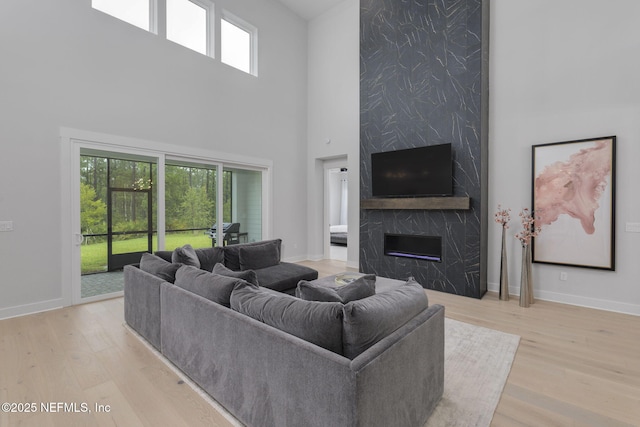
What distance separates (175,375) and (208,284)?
80 cm

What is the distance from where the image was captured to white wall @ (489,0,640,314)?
11.8 feet

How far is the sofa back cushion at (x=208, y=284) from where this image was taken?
6.97 ft

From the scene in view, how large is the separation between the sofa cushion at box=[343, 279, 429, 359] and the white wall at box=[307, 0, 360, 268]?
4.53 metres

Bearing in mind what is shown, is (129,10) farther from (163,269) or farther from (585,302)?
(585,302)

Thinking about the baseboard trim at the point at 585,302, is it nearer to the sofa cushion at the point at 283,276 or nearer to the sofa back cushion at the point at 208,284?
the sofa cushion at the point at 283,276

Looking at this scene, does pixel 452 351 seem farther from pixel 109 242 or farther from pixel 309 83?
pixel 309 83

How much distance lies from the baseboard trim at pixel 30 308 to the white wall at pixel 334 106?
470 cm

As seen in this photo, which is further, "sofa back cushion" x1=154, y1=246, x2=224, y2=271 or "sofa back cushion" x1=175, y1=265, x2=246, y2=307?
"sofa back cushion" x1=154, y1=246, x2=224, y2=271

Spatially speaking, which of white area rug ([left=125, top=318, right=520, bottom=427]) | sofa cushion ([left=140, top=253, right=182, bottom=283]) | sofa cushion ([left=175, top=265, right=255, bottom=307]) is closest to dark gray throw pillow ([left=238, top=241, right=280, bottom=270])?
sofa cushion ([left=140, top=253, right=182, bottom=283])

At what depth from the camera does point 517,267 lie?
4.37 m

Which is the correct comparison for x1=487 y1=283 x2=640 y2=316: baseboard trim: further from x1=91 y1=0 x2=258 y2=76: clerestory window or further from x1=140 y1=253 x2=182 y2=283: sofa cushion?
x1=91 y1=0 x2=258 y2=76: clerestory window

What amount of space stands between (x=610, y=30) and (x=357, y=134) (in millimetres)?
3873

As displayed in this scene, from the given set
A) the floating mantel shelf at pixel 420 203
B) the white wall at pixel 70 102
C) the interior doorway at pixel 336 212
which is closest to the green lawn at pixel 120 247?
the white wall at pixel 70 102

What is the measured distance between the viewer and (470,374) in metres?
2.35
